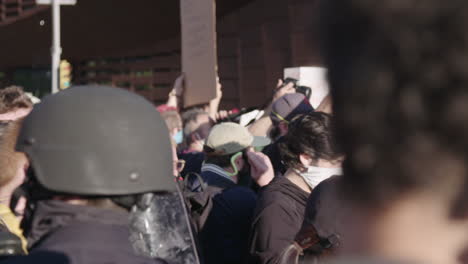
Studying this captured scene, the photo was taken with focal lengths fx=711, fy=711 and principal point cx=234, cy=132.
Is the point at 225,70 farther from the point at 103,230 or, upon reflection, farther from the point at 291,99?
the point at 103,230

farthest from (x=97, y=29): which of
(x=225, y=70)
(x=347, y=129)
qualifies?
(x=347, y=129)

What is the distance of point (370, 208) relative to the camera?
0.92 meters

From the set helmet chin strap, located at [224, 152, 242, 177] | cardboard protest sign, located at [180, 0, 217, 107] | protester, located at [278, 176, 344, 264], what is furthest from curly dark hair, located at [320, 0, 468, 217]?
cardboard protest sign, located at [180, 0, 217, 107]

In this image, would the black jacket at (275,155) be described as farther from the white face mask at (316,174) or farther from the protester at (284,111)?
the white face mask at (316,174)

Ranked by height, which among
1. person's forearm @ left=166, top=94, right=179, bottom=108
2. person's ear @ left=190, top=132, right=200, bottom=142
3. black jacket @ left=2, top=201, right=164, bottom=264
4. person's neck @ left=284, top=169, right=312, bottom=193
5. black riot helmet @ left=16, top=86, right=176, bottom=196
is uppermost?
black riot helmet @ left=16, top=86, right=176, bottom=196

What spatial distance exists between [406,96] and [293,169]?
3134 millimetres

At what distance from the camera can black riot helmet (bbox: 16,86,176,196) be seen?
6.71 ft

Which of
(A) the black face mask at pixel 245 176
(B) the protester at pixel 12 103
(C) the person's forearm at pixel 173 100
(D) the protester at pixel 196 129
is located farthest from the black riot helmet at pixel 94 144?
(C) the person's forearm at pixel 173 100

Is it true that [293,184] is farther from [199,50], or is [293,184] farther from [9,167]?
[199,50]

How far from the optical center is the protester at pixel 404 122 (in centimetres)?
83

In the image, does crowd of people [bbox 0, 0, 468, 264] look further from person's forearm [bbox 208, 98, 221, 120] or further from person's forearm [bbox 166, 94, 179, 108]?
person's forearm [bbox 166, 94, 179, 108]

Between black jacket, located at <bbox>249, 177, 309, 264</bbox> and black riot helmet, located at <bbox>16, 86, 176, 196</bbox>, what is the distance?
1.41m

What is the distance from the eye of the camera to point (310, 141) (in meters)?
3.89

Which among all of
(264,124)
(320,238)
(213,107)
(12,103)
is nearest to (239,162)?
(264,124)
